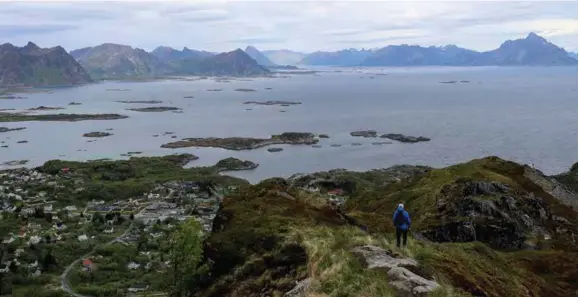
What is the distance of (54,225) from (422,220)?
54.6 metres

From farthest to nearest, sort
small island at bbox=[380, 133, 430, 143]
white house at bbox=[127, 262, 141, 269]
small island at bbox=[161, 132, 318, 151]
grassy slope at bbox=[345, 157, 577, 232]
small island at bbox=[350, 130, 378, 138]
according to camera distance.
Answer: small island at bbox=[350, 130, 378, 138], small island at bbox=[161, 132, 318, 151], small island at bbox=[380, 133, 430, 143], white house at bbox=[127, 262, 141, 269], grassy slope at bbox=[345, 157, 577, 232]

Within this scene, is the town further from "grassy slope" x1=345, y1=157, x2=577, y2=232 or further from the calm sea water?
the calm sea water

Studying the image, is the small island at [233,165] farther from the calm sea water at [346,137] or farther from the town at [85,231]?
the town at [85,231]

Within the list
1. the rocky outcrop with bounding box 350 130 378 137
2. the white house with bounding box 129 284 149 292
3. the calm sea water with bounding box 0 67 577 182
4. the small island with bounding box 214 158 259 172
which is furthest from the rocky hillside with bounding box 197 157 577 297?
the rocky outcrop with bounding box 350 130 378 137

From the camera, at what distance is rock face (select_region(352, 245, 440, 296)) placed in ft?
42.2

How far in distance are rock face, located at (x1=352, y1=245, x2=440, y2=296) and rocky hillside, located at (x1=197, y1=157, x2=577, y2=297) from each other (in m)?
0.03

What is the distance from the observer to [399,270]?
13688 mm

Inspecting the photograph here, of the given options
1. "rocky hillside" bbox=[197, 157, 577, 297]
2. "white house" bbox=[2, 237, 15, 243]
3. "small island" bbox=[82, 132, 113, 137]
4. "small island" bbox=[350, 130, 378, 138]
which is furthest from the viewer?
"small island" bbox=[82, 132, 113, 137]

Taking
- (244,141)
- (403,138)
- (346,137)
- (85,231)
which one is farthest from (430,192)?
(346,137)

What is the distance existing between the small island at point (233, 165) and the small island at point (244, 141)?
55.5ft

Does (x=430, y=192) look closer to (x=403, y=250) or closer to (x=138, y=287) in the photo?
(x=403, y=250)

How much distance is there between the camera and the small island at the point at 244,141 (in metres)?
140

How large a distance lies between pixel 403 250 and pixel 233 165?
103363 millimetres

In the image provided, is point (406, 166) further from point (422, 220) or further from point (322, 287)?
point (322, 287)
